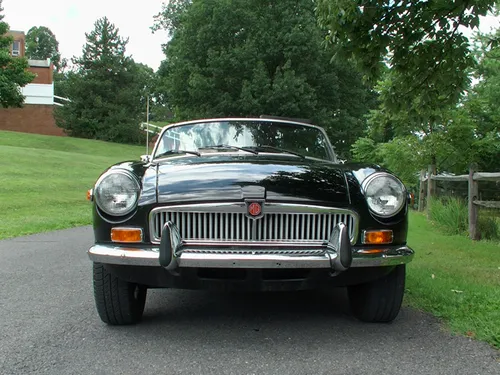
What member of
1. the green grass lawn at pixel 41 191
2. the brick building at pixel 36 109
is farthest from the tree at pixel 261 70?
the brick building at pixel 36 109

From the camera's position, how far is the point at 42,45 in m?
99.6

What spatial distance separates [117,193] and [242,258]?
3.07ft

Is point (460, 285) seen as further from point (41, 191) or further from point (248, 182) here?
point (41, 191)

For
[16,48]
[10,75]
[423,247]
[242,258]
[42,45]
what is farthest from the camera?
[42,45]

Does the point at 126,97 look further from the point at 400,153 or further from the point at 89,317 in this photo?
the point at 89,317

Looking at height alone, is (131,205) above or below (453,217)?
above

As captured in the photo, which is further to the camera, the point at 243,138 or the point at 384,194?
the point at 243,138

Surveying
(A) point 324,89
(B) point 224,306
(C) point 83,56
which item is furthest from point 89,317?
(C) point 83,56

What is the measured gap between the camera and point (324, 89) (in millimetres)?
25609

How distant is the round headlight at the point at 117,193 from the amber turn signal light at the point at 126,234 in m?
0.11

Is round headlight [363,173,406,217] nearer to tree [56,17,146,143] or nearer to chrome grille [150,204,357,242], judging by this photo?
chrome grille [150,204,357,242]

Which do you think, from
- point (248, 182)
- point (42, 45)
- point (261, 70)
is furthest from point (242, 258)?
point (42, 45)

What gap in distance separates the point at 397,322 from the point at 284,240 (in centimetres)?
119

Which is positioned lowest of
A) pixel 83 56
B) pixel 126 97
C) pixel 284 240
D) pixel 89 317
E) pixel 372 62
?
pixel 89 317
